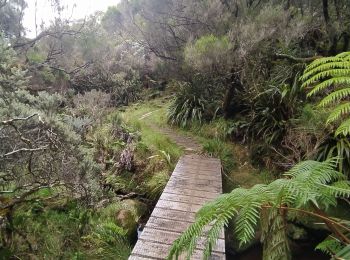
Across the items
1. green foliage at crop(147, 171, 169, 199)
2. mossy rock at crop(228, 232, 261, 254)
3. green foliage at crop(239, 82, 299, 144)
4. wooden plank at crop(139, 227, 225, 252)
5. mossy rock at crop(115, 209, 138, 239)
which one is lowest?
mossy rock at crop(228, 232, 261, 254)

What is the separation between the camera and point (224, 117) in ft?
29.5

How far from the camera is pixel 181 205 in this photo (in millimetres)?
4746

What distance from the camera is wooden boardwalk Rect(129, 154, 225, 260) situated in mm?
3506

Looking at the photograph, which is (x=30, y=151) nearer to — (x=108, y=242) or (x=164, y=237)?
(x=108, y=242)

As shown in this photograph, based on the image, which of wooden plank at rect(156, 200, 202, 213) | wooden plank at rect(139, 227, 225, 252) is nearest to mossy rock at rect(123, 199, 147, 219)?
wooden plank at rect(156, 200, 202, 213)

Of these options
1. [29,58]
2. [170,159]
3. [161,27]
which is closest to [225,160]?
[170,159]

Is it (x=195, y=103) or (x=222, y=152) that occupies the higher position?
(x=195, y=103)

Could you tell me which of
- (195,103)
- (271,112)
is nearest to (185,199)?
(271,112)

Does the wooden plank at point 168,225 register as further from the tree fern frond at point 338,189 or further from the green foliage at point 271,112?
the green foliage at point 271,112

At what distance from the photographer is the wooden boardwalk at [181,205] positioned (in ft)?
11.5

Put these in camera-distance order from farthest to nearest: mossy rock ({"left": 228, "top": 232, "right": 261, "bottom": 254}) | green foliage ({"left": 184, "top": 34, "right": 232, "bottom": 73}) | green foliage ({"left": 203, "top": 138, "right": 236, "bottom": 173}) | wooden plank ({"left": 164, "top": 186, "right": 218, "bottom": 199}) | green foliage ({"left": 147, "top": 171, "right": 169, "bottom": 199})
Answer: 1. green foliage ({"left": 184, "top": 34, "right": 232, "bottom": 73})
2. green foliage ({"left": 203, "top": 138, "right": 236, "bottom": 173})
3. green foliage ({"left": 147, "top": 171, "right": 169, "bottom": 199})
4. mossy rock ({"left": 228, "top": 232, "right": 261, "bottom": 254})
5. wooden plank ({"left": 164, "top": 186, "right": 218, "bottom": 199})

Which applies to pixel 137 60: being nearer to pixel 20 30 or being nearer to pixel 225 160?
pixel 20 30

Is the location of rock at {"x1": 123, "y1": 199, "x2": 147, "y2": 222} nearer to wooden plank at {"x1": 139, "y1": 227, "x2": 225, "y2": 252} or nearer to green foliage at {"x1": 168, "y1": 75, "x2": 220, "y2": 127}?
wooden plank at {"x1": 139, "y1": 227, "x2": 225, "y2": 252}

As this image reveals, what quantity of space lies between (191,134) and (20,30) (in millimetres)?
9087
